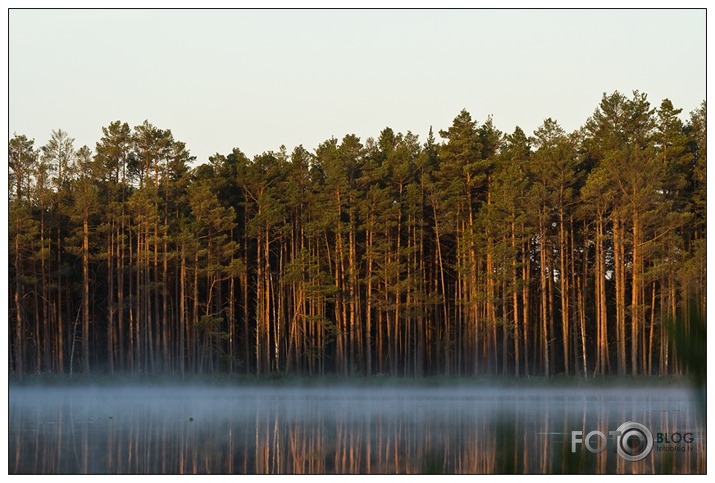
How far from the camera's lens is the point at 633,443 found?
11.8 meters

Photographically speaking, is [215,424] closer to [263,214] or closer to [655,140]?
[263,214]

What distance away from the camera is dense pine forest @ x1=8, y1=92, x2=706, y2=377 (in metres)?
28.7

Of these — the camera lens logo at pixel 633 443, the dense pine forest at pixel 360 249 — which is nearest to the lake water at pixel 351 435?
the camera lens logo at pixel 633 443

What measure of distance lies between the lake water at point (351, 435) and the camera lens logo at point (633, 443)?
0.02 meters

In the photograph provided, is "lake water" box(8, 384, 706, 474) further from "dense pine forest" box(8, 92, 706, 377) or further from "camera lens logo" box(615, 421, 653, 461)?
"dense pine forest" box(8, 92, 706, 377)

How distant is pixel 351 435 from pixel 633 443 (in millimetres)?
3646

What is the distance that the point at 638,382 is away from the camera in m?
26.9

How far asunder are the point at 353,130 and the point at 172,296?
7923 mm

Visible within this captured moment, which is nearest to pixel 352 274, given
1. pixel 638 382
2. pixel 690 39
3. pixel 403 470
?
pixel 638 382

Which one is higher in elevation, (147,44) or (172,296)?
(147,44)

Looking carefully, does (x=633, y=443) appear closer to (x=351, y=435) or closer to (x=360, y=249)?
(x=351, y=435)

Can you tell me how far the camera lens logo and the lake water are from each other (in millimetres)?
25

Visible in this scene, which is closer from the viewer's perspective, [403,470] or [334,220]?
[403,470]

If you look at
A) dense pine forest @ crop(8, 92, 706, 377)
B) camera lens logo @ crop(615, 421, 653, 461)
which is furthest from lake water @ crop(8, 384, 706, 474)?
dense pine forest @ crop(8, 92, 706, 377)
